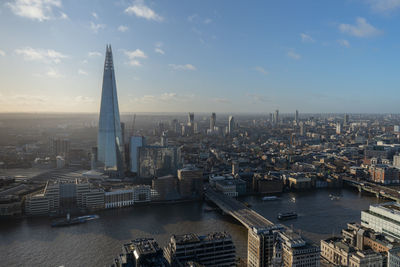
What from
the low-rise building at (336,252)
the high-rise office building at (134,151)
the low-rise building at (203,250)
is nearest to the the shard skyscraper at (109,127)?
the high-rise office building at (134,151)

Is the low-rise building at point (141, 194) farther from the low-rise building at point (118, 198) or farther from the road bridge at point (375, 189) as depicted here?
the road bridge at point (375, 189)

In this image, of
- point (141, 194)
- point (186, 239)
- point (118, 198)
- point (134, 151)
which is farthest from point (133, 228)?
point (134, 151)

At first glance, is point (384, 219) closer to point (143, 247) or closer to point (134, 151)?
point (143, 247)

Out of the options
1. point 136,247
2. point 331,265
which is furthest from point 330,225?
point 136,247

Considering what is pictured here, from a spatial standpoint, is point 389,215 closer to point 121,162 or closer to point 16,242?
point 16,242

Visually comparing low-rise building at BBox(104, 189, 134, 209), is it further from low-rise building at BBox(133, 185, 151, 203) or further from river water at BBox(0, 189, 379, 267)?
river water at BBox(0, 189, 379, 267)
